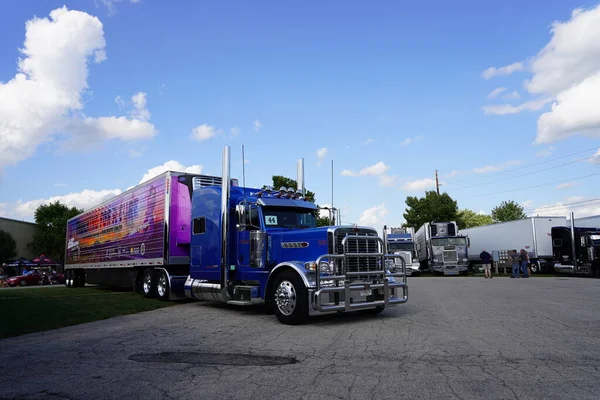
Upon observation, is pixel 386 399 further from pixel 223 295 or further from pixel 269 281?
pixel 223 295

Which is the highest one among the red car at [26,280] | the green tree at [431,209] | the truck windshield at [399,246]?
the green tree at [431,209]

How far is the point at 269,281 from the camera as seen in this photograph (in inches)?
375

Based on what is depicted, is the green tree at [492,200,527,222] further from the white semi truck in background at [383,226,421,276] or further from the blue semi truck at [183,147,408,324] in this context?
the blue semi truck at [183,147,408,324]

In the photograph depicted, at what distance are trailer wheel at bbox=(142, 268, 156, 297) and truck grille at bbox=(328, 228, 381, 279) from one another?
8.15 metres

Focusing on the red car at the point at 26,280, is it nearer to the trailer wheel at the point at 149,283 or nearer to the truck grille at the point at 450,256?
the trailer wheel at the point at 149,283

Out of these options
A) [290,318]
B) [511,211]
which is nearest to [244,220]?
[290,318]

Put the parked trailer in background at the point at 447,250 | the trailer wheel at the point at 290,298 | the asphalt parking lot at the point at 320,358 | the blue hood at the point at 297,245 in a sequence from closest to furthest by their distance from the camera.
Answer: the asphalt parking lot at the point at 320,358, the trailer wheel at the point at 290,298, the blue hood at the point at 297,245, the parked trailer in background at the point at 447,250

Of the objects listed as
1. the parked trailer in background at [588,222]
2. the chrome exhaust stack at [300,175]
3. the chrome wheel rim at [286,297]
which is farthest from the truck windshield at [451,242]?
the chrome wheel rim at [286,297]

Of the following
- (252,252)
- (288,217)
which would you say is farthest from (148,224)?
(288,217)

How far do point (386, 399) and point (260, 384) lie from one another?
1.34m

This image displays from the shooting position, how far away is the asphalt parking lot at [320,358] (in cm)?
449

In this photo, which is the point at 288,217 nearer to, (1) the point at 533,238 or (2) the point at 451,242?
(2) the point at 451,242

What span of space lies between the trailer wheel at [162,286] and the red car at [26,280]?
94.5ft

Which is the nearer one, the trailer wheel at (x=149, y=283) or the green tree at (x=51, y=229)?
the trailer wheel at (x=149, y=283)
